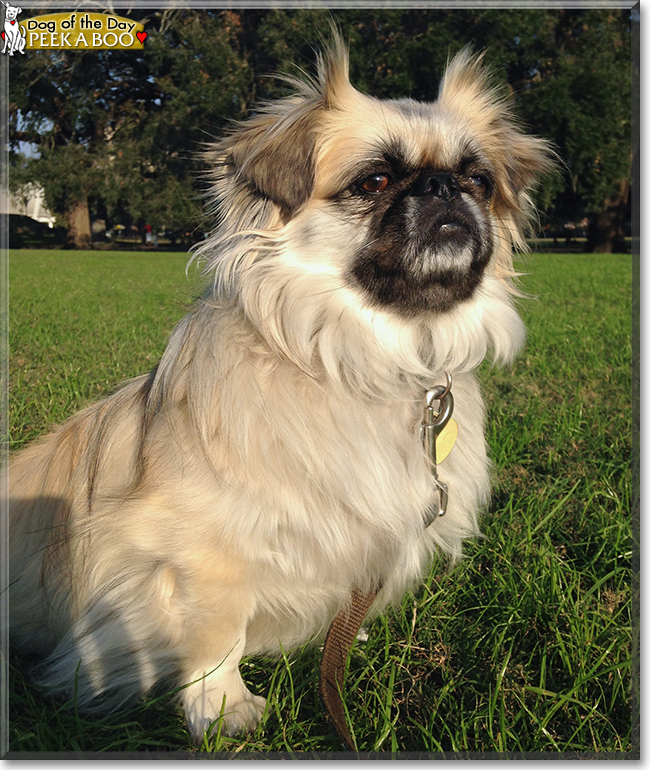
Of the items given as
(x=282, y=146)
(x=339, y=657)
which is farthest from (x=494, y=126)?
(x=339, y=657)

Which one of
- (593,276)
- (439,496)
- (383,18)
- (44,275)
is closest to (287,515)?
(439,496)

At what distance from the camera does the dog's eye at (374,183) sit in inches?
82.6

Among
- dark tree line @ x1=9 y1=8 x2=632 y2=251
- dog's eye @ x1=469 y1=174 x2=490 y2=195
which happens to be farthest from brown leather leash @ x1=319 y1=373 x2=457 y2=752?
dark tree line @ x1=9 y1=8 x2=632 y2=251

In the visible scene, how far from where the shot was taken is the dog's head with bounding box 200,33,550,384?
2.04 meters

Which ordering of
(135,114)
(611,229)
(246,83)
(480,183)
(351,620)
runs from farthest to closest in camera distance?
(611,229) → (135,114) → (246,83) → (480,183) → (351,620)

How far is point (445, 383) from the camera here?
2.25 metres

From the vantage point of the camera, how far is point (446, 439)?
80.7 inches

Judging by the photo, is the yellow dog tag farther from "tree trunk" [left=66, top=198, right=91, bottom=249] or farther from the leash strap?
"tree trunk" [left=66, top=198, right=91, bottom=249]

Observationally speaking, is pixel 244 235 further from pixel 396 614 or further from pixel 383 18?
pixel 383 18

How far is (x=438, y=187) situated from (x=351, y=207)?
0.95 ft

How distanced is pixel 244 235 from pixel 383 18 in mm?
16002

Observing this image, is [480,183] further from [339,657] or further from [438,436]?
[339,657]

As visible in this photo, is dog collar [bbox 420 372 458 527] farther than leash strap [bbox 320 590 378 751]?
Yes

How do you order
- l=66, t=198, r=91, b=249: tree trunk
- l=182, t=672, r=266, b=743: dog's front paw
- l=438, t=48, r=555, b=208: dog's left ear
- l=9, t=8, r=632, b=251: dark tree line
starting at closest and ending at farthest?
l=182, t=672, r=266, b=743: dog's front paw → l=438, t=48, r=555, b=208: dog's left ear → l=9, t=8, r=632, b=251: dark tree line → l=66, t=198, r=91, b=249: tree trunk
